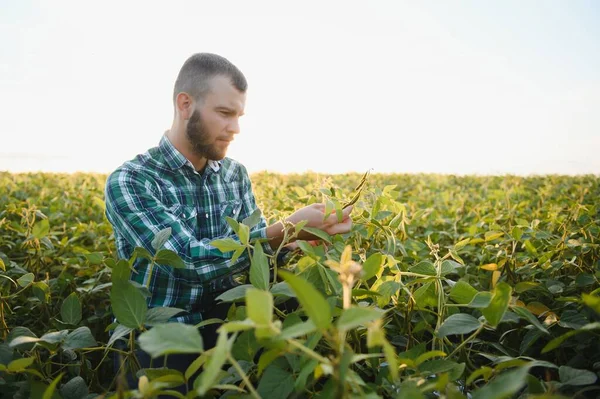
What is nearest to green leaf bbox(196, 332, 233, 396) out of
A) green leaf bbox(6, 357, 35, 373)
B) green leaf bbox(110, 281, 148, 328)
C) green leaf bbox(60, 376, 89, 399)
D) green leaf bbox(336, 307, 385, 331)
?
green leaf bbox(336, 307, 385, 331)

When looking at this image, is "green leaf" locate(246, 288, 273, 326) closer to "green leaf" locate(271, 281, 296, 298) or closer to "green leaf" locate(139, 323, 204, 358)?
"green leaf" locate(139, 323, 204, 358)

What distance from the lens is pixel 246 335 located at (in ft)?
2.99

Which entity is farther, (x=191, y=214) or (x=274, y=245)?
(x=191, y=214)

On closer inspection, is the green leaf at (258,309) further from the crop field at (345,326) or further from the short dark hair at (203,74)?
the short dark hair at (203,74)

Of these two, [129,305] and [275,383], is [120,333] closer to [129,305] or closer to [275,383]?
[129,305]

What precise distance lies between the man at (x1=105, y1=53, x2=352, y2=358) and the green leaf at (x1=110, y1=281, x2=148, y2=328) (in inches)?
20.4

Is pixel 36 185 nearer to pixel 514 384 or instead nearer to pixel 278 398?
pixel 278 398

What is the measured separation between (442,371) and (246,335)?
0.39 m

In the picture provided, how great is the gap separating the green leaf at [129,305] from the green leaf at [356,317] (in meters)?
0.55

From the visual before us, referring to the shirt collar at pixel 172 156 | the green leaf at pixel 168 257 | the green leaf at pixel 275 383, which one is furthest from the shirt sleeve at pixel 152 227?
the green leaf at pixel 275 383

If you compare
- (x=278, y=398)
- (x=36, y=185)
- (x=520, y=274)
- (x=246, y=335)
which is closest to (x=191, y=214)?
(x=246, y=335)

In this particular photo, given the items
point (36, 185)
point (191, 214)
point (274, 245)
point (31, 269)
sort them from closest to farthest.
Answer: point (274, 245) < point (191, 214) < point (31, 269) < point (36, 185)

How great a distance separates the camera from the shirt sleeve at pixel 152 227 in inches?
59.8

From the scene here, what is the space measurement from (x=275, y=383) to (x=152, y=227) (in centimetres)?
99
